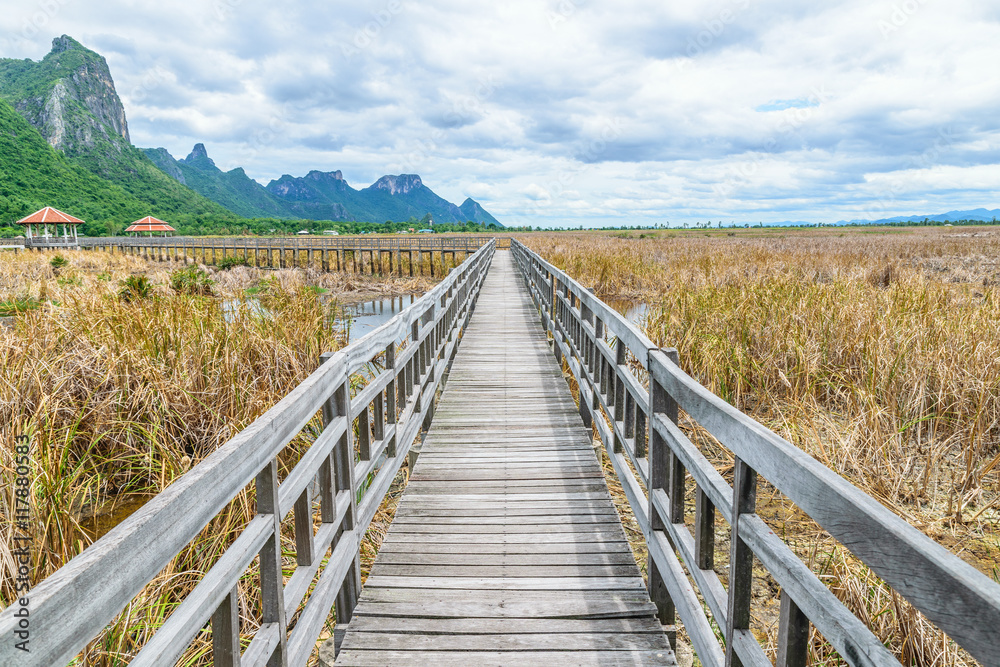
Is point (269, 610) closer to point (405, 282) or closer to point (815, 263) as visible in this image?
point (815, 263)

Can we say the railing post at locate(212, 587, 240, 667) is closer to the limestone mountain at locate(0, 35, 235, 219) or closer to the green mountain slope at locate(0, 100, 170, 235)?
the green mountain slope at locate(0, 100, 170, 235)

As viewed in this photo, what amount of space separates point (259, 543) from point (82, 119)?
540ft

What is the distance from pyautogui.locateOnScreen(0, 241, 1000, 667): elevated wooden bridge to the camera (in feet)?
3.59

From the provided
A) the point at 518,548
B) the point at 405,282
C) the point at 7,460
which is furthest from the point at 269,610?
the point at 405,282

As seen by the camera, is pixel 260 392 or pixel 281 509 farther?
pixel 260 392

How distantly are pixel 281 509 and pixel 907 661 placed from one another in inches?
106

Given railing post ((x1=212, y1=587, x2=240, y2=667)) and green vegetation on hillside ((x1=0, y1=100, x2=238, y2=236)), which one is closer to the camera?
railing post ((x1=212, y1=587, x2=240, y2=667))

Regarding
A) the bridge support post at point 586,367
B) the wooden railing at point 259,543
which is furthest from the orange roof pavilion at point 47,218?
the wooden railing at point 259,543

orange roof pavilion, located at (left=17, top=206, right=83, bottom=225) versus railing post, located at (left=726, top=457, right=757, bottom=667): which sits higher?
orange roof pavilion, located at (left=17, top=206, right=83, bottom=225)

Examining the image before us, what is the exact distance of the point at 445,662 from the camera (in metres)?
2.50

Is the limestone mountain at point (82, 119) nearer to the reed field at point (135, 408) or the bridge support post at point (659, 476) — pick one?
the reed field at point (135, 408)

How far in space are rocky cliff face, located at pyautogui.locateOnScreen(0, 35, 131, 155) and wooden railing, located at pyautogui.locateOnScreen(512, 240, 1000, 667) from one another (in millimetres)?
145463

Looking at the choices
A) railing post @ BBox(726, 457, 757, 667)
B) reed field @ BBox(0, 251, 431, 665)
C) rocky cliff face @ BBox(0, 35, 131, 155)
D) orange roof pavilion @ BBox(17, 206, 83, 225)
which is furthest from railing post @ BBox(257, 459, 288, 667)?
rocky cliff face @ BBox(0, 35, 131, 155)

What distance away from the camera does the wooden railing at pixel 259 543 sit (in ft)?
3.16
